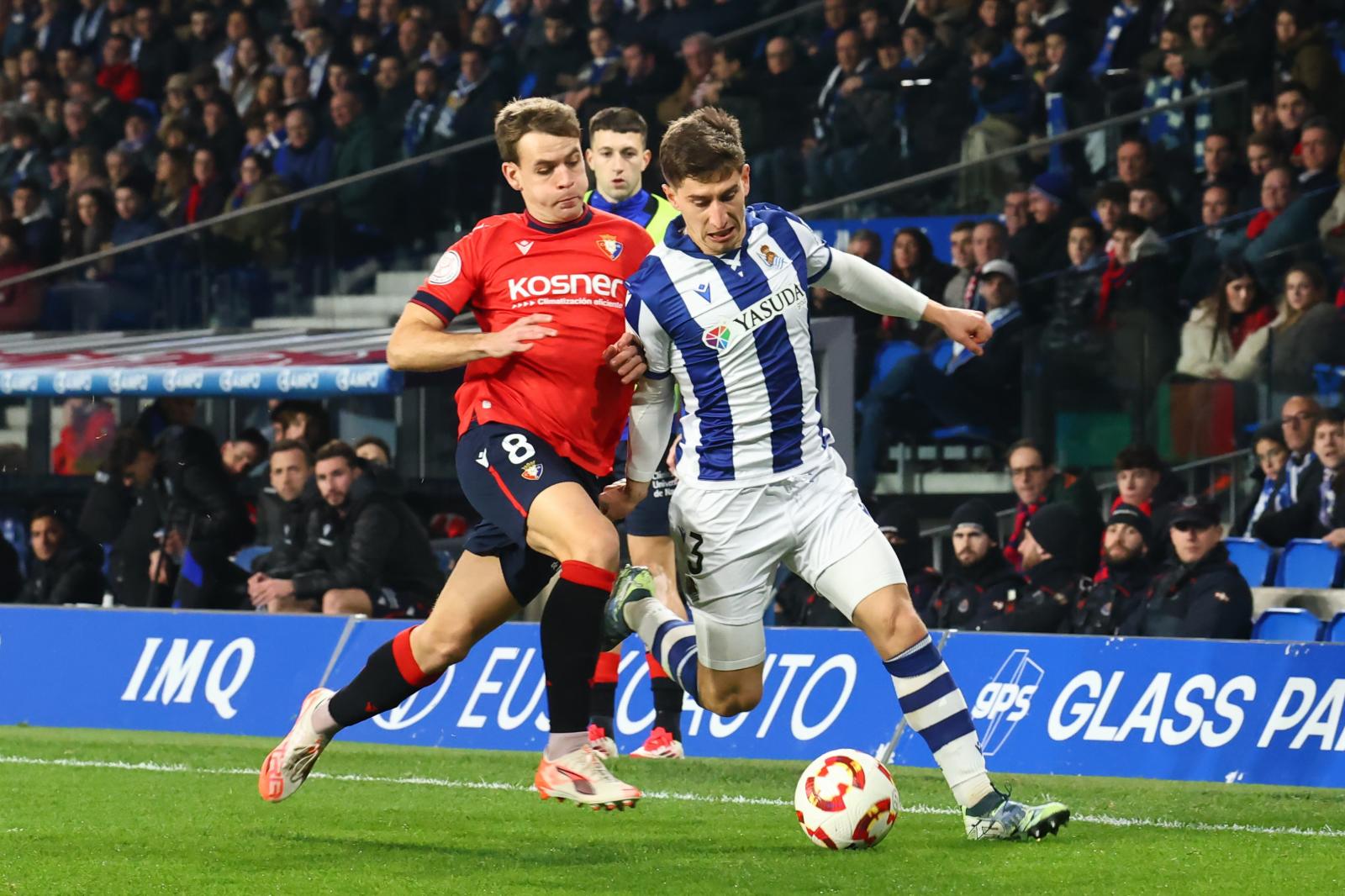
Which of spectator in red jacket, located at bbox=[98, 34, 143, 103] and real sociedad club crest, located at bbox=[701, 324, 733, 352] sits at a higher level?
spectator in red jacket, located at bbox=[98, 34, 143, 103]

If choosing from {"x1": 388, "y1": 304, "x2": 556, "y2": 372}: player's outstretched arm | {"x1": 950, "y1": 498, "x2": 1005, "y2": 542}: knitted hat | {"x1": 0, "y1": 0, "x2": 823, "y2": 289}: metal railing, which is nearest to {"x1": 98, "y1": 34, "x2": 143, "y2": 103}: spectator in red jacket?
{"x1": 0, "y1": 0, "x2": 823, "y2": 289}: metal railing

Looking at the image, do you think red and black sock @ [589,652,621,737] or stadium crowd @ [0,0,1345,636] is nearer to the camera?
red and black sock @ [589,652,621,737]

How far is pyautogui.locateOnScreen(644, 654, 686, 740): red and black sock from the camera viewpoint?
8117mm

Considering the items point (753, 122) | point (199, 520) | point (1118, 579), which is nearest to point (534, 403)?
point (1118, 579)

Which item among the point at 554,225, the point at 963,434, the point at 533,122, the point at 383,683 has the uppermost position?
the point at 533,122

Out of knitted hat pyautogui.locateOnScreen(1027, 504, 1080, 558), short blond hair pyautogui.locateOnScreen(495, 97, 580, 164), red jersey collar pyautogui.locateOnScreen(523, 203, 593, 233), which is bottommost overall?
knitted hat pyautogui.locateOnScreen(1027, 504, 1080, 558)

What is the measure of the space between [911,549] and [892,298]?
4229 millimetres

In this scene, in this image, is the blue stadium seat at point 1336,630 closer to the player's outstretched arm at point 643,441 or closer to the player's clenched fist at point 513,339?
the player's outstretched arm at point 643,441

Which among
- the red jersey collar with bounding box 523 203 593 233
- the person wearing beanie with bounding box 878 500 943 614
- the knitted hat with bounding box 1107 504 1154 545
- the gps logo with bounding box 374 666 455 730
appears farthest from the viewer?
the person wearing beanie with bounding box 878 500 943 614

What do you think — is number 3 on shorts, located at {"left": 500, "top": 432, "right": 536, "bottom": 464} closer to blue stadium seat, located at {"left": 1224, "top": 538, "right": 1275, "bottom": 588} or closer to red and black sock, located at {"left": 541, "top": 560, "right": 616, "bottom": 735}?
red and black sock, located at {"left": 541, "top": 560, "right": 616, "bottom": 735}

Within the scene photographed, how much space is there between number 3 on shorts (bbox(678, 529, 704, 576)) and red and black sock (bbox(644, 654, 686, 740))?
2.06 meters

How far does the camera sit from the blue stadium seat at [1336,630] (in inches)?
355

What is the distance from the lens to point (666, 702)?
26.8ft

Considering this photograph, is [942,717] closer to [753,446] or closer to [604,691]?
[753,446]
